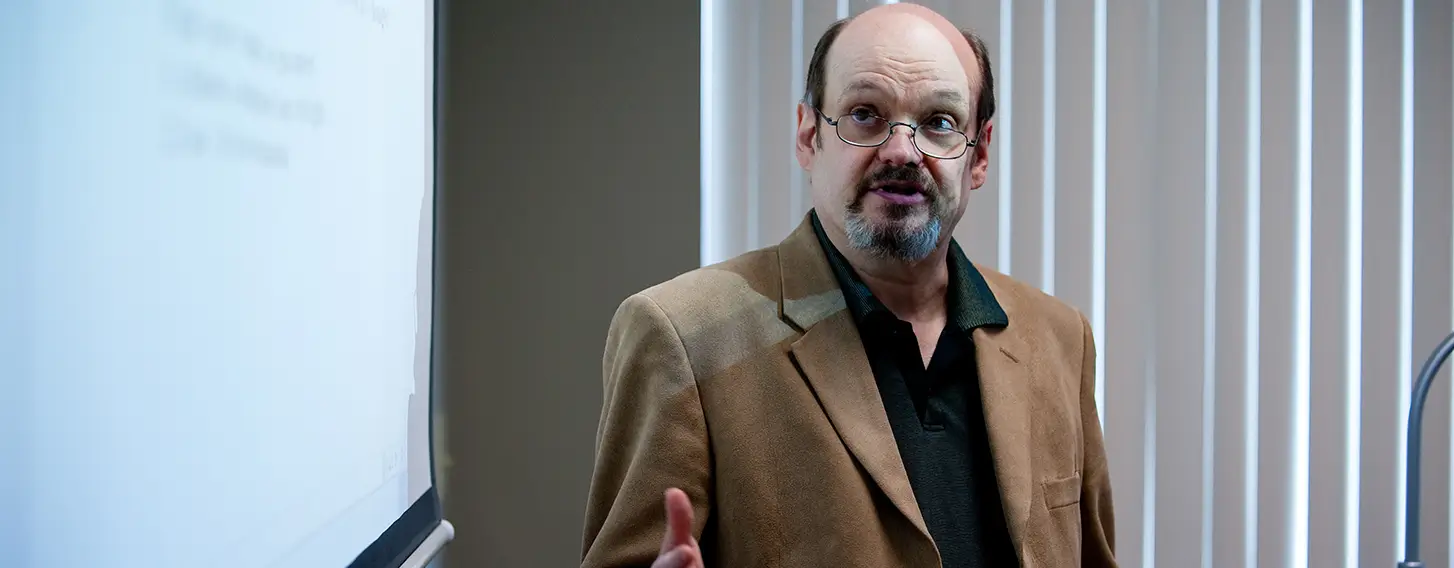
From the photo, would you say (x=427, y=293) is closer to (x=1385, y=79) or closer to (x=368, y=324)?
(x=368, y=324)

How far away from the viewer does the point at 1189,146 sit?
7.76 ft

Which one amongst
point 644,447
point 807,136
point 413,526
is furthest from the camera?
point 413,526

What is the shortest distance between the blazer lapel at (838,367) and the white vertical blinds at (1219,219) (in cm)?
96

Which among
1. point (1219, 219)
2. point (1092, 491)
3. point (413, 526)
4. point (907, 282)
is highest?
point (1219, 219)

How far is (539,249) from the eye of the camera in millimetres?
2230

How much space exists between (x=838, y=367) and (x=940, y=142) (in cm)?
33

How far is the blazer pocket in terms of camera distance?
1.32 metres

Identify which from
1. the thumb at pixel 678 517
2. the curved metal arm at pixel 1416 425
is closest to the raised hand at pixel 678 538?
the thumb at pixel 678 517

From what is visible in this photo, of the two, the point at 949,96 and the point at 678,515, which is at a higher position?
the point at 949,96

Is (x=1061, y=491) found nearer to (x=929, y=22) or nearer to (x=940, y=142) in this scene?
(x=940, y=142)

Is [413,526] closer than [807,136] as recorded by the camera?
No

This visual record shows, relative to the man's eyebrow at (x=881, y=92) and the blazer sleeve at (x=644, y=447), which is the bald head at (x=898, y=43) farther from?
the blazer sleeve at (x=644, y=447)

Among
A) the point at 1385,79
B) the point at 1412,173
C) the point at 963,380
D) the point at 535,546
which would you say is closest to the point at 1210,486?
the point at 1412,173

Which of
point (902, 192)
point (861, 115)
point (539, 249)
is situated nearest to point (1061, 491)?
point (902, 192)
